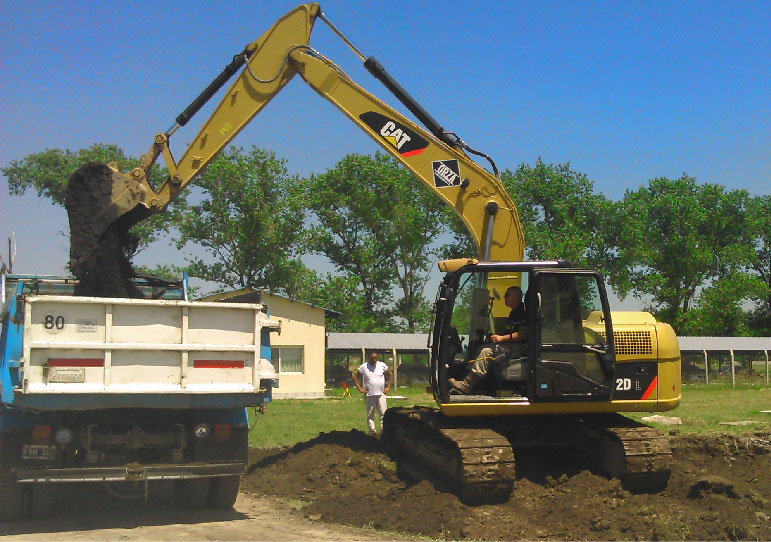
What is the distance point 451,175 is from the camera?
11617mm

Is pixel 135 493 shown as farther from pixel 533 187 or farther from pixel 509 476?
pixel 533 187

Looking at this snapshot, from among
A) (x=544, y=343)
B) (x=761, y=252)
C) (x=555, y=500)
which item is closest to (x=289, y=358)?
(x=544, y=343)

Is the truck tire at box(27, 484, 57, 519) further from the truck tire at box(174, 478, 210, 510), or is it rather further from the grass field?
the grass field

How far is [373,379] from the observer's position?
16.0 meters

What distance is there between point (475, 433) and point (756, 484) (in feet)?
10.7

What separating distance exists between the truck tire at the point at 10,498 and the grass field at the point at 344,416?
6.11m

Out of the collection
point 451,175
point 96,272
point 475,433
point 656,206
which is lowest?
point 475,433

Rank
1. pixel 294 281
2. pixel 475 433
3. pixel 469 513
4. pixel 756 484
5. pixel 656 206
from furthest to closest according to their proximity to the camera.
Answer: pixel 656 206, pixel 294 281, pixel 756 484, pixel 475 433, pixel 469 513

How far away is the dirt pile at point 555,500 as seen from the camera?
8.39 m

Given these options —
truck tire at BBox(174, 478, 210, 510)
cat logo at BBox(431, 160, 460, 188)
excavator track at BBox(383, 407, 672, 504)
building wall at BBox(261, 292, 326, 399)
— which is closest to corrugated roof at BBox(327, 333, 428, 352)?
building wall at BBox(261, 292, 326, 399)

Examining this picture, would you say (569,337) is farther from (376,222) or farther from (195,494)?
(376,222)

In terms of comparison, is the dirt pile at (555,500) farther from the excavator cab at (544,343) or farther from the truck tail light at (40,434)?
the truck tail light at (40,434)

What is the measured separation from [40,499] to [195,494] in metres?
1.69

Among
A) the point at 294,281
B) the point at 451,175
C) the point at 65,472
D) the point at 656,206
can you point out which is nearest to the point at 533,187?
the point at 656,206
